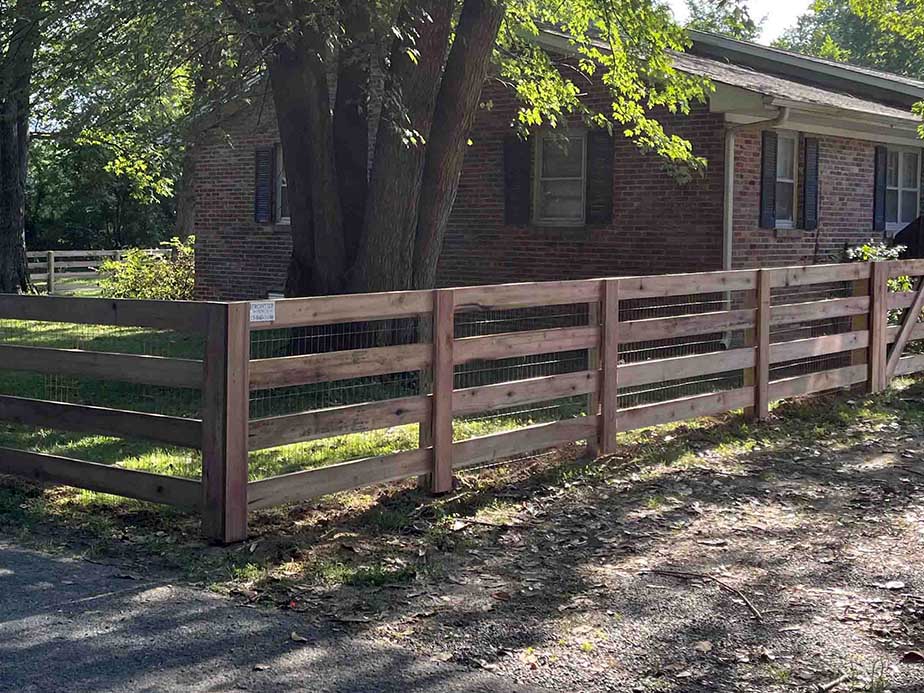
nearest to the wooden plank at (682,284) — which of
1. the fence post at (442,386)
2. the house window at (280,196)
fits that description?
the fence post at (442,386)

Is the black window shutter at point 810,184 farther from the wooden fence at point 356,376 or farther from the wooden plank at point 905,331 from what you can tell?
the wooden fence at point 356,376

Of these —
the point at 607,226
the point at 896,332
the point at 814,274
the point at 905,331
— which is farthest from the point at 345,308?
the point at 607,226

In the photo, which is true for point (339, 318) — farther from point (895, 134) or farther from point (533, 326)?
point (895, 134)

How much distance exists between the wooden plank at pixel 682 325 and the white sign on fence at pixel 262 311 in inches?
126

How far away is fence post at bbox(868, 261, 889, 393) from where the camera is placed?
11.9 meters

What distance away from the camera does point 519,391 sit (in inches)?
328

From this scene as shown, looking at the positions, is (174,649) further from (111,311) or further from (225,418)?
(111,311)

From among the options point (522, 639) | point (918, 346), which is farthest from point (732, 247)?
point (522, 639)

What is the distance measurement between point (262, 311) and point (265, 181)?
1424 centimetres

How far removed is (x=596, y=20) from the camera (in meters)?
14.3

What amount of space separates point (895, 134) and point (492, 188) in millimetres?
5976

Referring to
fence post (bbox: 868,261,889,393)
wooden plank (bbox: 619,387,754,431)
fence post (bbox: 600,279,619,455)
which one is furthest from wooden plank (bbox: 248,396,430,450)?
fence post (bbox: 868,261,889,393)

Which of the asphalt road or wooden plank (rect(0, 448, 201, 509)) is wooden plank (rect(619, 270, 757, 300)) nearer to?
wooden plank (rect(0, 448, 201, 509))

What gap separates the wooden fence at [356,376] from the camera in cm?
656
